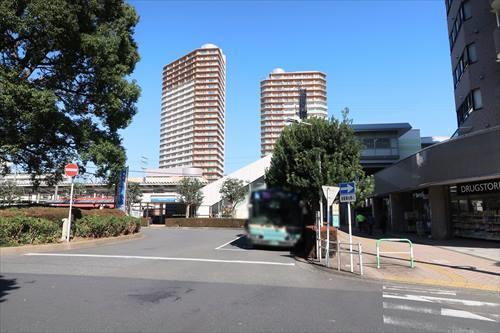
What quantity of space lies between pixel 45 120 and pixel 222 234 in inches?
982

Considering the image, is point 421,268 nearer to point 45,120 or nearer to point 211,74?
point 211,74

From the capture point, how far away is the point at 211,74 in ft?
8.89

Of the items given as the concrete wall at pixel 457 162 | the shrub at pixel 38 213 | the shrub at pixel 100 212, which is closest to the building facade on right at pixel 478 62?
the concrete wall at pixel 457 162

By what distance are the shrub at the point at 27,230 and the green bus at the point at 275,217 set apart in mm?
27143

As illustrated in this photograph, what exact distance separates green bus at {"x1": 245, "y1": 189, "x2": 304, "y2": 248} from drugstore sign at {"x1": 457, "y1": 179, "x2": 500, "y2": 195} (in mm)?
34864

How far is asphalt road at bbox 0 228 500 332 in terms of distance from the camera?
10461 millimetres

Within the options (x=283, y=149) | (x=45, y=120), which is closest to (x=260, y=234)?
(x=283, y=149)

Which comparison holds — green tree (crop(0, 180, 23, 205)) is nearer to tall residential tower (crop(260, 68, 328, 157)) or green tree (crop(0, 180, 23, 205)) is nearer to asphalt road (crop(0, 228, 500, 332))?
asphalt road (crop(0, 228, 500, 332))

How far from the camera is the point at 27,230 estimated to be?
25359 mm

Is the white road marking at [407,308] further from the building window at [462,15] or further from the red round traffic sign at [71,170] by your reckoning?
the building window at [462,15]

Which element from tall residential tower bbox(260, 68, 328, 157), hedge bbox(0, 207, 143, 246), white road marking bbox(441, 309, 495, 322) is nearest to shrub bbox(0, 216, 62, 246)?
hedge bbox(0, 207, 143, 246)

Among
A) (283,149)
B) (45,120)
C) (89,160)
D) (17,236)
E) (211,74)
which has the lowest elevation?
(17,236)

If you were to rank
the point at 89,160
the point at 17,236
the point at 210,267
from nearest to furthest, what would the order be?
1. the point at 210,267
2. the point at 17,236
3. the point at 89,160

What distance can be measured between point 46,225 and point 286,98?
90.6 ft
